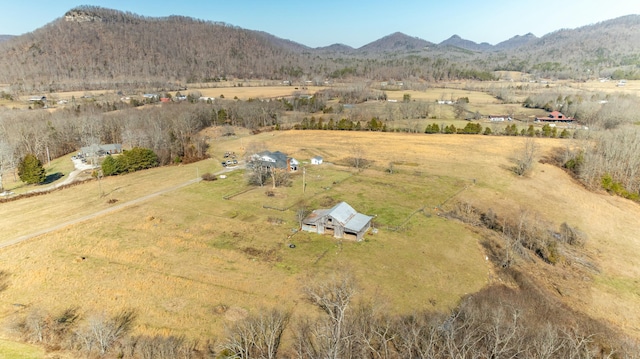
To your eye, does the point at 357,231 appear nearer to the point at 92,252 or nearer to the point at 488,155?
the point at 92,252

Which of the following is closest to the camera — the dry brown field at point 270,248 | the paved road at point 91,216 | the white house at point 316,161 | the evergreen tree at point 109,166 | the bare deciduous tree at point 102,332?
the bare deciduous tree at point 102,332

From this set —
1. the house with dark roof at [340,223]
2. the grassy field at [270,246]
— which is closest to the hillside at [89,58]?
the grassy field at [270,246]

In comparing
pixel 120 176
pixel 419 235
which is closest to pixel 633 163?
pixel 419 235

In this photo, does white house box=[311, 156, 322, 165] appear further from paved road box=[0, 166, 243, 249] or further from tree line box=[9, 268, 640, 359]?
tree line box=[9, 268, 640, 359]

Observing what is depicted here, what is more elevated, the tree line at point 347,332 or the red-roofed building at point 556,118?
the red-roofed building at point 556,118

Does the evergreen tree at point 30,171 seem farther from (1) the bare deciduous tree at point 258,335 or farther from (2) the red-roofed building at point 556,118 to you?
(2) the red-roofed building at point 556,118

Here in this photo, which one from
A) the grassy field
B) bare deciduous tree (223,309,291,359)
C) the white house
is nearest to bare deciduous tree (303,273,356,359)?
the grassy field
